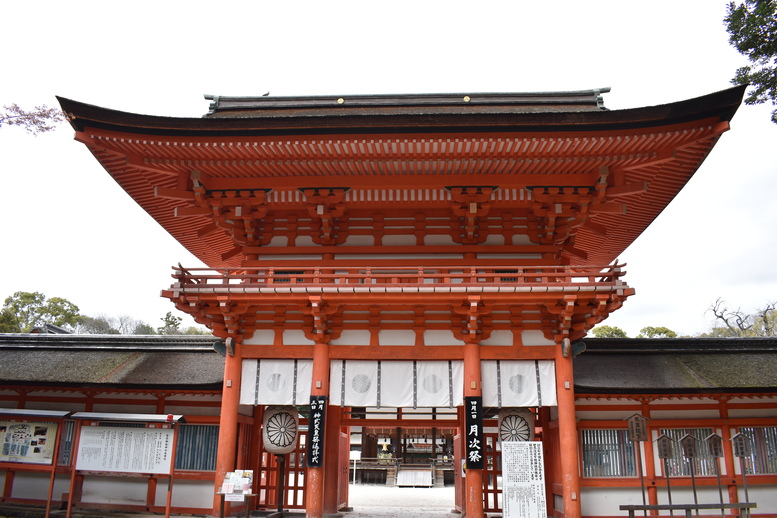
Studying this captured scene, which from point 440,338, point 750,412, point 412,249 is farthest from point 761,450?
point 412,249

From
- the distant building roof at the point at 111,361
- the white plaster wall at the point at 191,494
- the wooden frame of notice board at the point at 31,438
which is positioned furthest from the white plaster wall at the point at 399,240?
the wooden frame of notice board at the point at 31,438

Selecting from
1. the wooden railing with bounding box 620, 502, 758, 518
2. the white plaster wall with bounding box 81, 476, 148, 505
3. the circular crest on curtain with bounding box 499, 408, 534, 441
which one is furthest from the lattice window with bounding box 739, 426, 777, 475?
the white plaster wall with bounding box 81, 476, 148, 505

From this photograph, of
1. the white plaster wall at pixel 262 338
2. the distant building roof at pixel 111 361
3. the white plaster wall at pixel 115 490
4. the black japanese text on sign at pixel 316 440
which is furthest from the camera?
the distant building roof at pixel 111 361

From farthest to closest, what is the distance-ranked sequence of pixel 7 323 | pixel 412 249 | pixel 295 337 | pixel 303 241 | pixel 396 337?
1. pixel 7 323
2. pixel 303 241
3. pixel 412 249
4. pixel 295 337
5. pixel 396 337

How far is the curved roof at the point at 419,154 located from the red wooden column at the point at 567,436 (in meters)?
2.59

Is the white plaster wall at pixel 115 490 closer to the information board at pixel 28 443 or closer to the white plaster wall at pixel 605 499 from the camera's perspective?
the information board at pixel 28 443

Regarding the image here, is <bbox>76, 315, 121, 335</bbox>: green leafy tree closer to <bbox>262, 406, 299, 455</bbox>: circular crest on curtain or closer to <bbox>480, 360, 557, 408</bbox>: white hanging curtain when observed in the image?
<bbox>262, 406, 299, 455</bbox>: circular crest on curtain

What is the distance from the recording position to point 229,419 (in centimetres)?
1095

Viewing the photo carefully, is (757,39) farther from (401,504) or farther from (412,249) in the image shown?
(401,504)

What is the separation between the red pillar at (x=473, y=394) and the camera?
403 inches

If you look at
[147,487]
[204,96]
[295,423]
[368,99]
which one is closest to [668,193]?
[368,99]

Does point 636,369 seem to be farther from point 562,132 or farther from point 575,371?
point 562,132

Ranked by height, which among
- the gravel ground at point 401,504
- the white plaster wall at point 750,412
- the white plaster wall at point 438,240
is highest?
the white plaster wall at point 438,240

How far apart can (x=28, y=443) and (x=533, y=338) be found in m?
10.1
